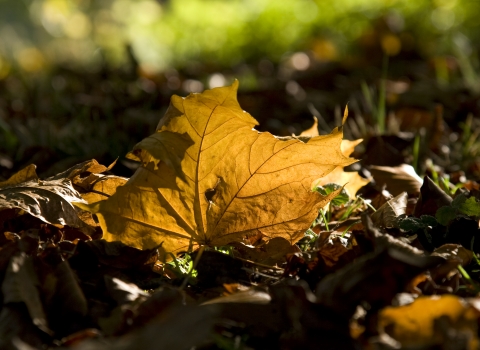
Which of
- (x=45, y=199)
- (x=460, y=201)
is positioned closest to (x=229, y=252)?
(x=45, y=199)

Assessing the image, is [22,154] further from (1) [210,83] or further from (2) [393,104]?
(1) [210,83]

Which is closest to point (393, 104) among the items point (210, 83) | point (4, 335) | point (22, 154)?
point (210, 83)

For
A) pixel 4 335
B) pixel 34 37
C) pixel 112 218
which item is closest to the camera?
pixel 4 335

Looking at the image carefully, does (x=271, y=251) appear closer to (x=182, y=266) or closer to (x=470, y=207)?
(x=182, y=266)

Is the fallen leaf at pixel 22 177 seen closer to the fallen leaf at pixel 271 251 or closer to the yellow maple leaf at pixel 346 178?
the fallen leaf at pixel 271 251

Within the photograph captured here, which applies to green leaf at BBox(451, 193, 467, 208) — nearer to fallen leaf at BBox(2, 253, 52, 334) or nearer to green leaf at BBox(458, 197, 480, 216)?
green leaf at BBox(458, 197, 480, 216)

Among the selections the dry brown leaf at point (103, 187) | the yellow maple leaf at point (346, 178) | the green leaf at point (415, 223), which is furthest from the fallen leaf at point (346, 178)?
the dry brown leaf at point (103, 187)

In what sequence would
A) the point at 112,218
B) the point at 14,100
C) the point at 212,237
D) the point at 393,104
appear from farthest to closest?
the point at 14,100 < the point at 393,104 < the point at 212,237 < the point at 112,218
